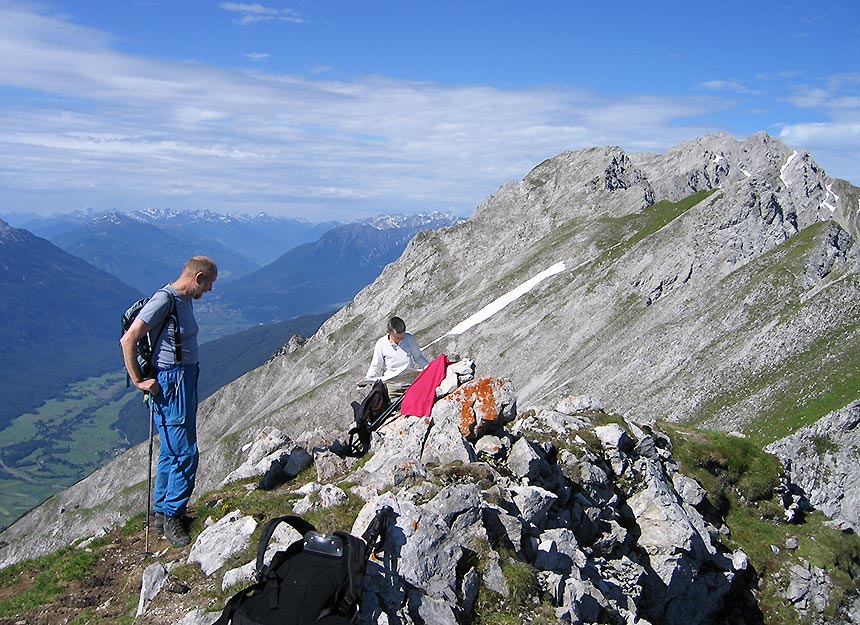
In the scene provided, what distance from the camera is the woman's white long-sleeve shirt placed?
57.8 ft

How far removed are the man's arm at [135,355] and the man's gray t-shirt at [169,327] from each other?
172 millimetres

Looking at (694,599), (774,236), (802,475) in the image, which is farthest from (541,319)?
(694,599)

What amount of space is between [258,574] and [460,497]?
399 cm

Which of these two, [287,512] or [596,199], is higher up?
[596,199]

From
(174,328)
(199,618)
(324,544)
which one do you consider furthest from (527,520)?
(174,328)

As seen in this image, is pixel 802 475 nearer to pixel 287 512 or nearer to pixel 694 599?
pixel 694 599

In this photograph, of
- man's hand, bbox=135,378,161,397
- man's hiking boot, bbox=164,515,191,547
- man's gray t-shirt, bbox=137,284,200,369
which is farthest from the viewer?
man's hiking boot, bbox=164,515,191,547

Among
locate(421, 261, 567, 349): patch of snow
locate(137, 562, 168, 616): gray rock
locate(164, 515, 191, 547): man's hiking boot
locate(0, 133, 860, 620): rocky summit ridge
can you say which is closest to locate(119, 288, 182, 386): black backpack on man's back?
locate(164, 515, 191, 547): man's hiking boot

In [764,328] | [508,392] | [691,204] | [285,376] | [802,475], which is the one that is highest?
[691,204]

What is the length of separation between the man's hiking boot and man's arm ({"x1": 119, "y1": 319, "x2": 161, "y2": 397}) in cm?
257

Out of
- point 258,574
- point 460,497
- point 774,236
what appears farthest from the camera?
point 774,236

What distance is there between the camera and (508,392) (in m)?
16.2

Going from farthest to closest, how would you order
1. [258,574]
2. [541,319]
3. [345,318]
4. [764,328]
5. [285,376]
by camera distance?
1. [345,318]
2. [285,376]
3. [541,319]
4. [764,328]
5. [258,574]

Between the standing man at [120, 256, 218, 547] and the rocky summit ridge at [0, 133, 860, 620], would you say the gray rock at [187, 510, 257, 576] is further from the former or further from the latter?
the rocky summit ridge at [0, 133, 860, 620]
